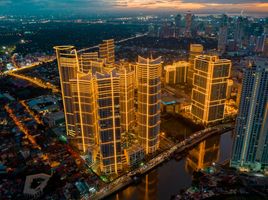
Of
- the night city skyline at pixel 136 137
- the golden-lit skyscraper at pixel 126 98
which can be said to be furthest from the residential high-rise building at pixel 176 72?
the golden-lit skyscraper at pixel 126 98

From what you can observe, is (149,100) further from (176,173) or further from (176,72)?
(176,72)


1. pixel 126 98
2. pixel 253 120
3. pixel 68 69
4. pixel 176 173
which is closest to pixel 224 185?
pixel 176 173

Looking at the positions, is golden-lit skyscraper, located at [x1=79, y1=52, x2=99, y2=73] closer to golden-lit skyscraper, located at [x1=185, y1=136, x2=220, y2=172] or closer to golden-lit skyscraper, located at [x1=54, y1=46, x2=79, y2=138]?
golden-lit skyscraper, located at [x1=54, y1=46, x2=79, y2=138]

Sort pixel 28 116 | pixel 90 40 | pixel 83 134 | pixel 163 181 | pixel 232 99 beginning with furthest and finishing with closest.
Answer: pixel 90 40, pixel 232 99, pixel 28 116, pixel 83 134, pixel 163 181

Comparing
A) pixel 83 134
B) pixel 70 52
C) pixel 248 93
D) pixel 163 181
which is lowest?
pixel 163 181

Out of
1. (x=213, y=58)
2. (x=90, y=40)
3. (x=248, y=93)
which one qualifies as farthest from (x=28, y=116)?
(x=90, y=40)

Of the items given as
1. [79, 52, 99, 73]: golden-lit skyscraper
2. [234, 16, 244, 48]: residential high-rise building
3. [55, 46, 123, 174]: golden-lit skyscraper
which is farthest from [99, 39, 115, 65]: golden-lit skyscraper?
[234, 16, 244, 48]: residential high-rise building

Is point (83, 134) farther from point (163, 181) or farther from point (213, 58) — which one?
point (213, 58)
